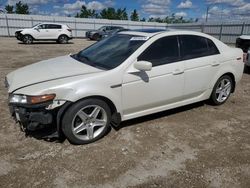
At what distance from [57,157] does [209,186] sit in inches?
78.4

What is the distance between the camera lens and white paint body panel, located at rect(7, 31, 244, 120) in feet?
11.1

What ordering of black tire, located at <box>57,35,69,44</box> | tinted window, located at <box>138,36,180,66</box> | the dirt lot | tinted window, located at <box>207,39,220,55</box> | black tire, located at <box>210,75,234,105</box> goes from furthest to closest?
black tire, located at <box>57,35,69,44</box> < black tire, located at <box>210,75,234,105</box> < tinted window, located at <box>207,39,220,55</box> < tinted window, located at <box>138,36,180,66</box> < the dirt lot

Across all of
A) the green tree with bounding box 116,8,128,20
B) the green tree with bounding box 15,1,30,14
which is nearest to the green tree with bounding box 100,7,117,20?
the green tree with bounding box 116,8,128,20

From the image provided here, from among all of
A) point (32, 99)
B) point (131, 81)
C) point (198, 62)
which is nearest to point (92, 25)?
point (198, 62)

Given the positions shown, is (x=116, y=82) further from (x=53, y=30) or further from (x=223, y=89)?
(x=53, y=30)

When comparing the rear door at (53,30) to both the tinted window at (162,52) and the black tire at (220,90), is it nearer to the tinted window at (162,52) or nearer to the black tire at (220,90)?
the black tire at (220,90)

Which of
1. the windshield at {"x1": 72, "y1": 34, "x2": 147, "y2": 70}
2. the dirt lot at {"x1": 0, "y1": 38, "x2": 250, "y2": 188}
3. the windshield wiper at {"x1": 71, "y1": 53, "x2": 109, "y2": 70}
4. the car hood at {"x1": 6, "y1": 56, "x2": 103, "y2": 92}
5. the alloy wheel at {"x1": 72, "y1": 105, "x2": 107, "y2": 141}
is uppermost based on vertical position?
the windshield at {"x1": 72, "y1": 34, "x2": 147, "y2": 70}

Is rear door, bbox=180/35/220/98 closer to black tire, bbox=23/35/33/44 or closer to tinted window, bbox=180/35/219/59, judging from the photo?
tinted window, bbox=180/35/219/59

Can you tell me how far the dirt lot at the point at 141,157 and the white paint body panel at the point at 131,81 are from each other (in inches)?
18.7

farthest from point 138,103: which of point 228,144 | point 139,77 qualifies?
point 228,144

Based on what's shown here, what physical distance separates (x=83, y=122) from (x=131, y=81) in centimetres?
96

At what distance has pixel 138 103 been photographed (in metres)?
3.99

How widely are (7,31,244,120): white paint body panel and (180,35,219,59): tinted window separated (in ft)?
0.34

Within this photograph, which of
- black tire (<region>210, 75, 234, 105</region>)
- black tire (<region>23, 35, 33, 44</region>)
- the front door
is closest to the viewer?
the front door
